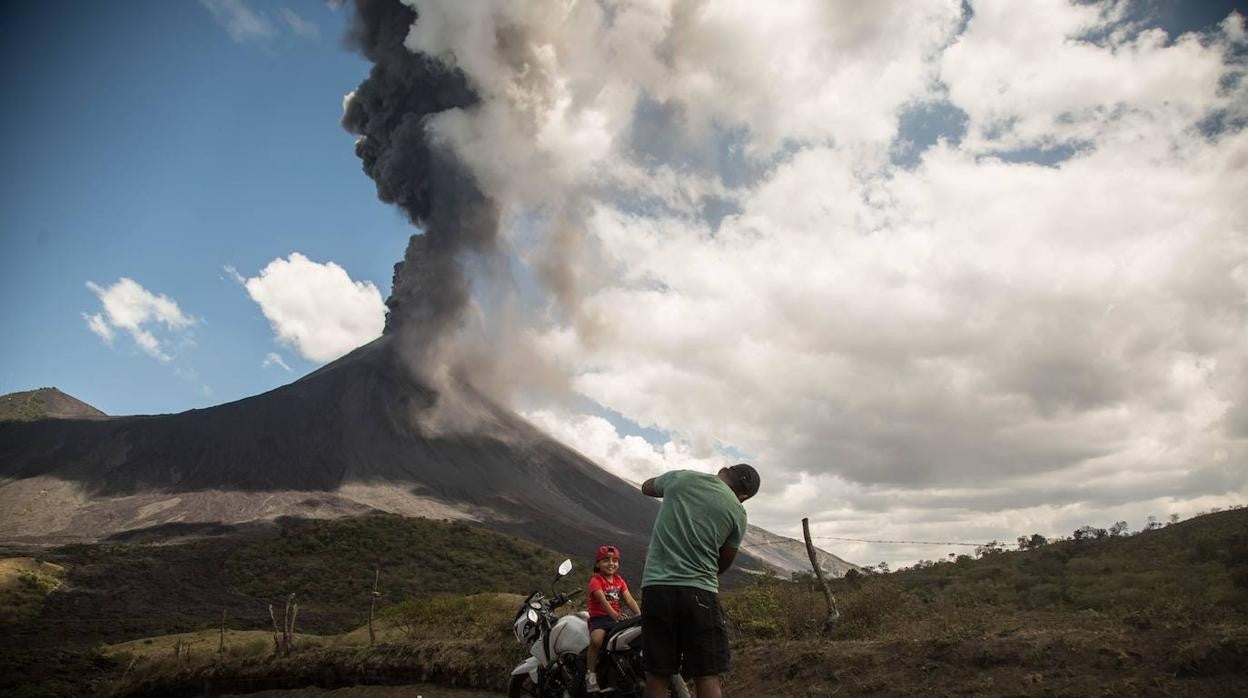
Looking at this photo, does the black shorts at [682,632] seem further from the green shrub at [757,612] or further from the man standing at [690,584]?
the green shrub at [757,612]

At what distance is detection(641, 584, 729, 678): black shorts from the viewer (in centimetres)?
476

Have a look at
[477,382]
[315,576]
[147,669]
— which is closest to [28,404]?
[477,382]

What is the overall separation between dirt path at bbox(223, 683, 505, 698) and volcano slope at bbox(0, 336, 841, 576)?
70.3 metres

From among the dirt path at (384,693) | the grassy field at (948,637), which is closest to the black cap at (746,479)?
the grassy field at (948,637)

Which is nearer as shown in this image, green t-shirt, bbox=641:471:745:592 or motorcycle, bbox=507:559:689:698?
green t-shirt, bbox=641:471:745:592

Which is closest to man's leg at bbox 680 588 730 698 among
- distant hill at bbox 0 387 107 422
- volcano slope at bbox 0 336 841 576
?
volcano slope at bbox 0 336 841 576

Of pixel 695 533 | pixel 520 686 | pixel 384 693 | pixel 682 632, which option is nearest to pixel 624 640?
pixel 682 632

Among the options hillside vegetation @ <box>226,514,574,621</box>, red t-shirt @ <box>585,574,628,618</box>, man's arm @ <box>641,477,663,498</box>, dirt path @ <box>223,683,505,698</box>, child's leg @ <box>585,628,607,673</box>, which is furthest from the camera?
hillside vegetation @ <box>226,514,574,621</box>

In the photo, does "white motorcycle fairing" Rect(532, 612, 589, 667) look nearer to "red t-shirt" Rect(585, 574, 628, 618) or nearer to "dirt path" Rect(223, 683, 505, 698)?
"red t-shirt" Rect(585, 574, 628, 618)

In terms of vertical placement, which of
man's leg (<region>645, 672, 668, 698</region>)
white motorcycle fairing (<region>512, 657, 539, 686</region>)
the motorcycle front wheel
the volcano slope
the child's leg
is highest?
the volcano slope

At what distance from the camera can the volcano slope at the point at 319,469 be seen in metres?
96.2

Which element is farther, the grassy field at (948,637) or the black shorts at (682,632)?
Answer: the grassy field at (948,637)

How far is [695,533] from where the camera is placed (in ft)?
16.2

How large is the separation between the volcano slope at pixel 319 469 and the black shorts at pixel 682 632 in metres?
80.0
